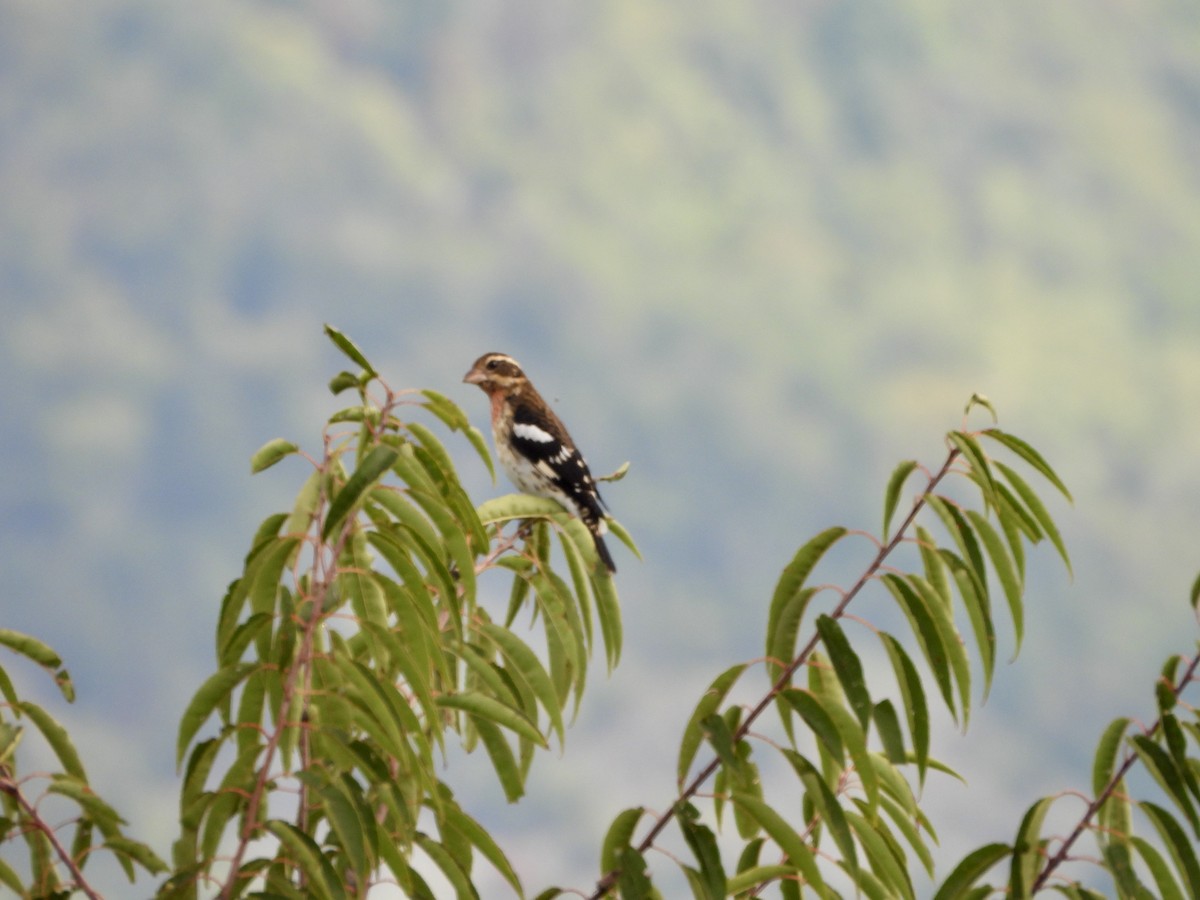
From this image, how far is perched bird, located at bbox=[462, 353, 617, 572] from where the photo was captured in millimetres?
9562

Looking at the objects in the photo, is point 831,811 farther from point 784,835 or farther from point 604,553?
point 604,553

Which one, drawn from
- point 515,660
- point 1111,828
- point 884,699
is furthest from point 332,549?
point 1111,828

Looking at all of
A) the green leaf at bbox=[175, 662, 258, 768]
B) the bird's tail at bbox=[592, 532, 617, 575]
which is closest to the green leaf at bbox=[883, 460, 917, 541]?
the green leaf at bbox=[175, 662, 258, 768]

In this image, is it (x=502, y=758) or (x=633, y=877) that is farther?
(x=502, y=758)

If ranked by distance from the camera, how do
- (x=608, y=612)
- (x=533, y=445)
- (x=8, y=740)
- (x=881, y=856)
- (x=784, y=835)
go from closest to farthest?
1. (x=784, y=835)
2. (x=8, y=740)
3. (x=881, y=856)
4. (x=608, y=612)
5. (x=533, y=445)

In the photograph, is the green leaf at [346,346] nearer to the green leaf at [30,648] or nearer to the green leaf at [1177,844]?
the green leaf at [30,648]

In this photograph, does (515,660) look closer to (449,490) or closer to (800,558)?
(449,490)

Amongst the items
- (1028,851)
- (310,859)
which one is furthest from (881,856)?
(310,859)

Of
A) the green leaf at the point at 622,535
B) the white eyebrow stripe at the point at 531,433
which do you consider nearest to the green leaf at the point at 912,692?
the green leaf at the point at 622,535

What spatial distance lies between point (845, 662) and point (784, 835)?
630mm

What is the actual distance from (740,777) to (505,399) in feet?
22.9

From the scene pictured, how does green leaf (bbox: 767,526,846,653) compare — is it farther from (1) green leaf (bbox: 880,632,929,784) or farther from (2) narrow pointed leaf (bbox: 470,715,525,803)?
(2) narrow pointed leaf (bbox: 470,715,525,803)

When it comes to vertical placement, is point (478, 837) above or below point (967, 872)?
above

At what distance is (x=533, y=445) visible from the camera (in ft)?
34.1
